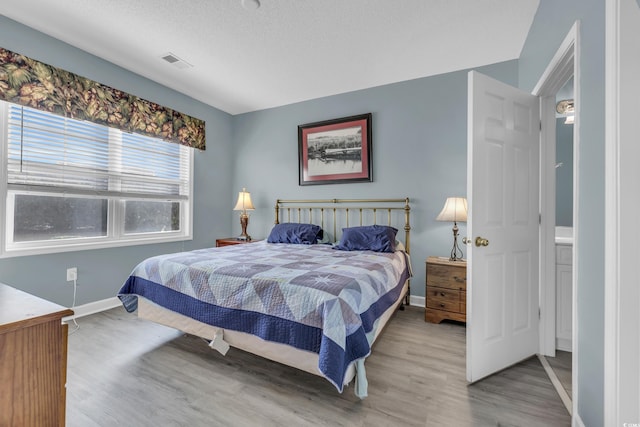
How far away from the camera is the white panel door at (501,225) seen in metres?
1.74

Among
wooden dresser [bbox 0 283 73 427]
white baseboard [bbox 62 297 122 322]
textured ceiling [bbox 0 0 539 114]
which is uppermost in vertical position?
textured ceiling [bbox 0 0 539 114]

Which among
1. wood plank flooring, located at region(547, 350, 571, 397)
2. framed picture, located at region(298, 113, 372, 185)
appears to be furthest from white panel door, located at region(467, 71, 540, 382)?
framed picture, located at region(298, 113, 372, 185)

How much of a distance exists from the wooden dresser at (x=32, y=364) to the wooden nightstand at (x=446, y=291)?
2690 millimetres

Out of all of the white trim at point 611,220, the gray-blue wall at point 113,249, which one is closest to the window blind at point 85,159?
the gray-blue wall at point 113,249

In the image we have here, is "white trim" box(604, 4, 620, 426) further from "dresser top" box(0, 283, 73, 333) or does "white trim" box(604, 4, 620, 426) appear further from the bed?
"dresser top" box(0, 283, 73, 333)

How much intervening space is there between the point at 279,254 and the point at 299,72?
211 centimetres

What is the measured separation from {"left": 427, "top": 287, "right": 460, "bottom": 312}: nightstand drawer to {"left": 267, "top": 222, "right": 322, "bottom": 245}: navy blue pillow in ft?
4.76

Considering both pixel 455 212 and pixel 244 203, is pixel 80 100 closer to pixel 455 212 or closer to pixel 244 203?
pixel 244 203

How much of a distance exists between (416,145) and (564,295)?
6.52 feet

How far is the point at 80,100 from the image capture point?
2631mm

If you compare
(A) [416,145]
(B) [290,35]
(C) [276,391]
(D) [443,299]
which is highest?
(B) [290,35]

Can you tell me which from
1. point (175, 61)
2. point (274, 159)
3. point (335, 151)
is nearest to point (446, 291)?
point (335, 151)

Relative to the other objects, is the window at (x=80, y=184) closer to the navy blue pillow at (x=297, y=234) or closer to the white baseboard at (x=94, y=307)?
the white baseboard at (x=94, y=307)

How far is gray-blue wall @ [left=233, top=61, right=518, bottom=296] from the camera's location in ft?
9.99
